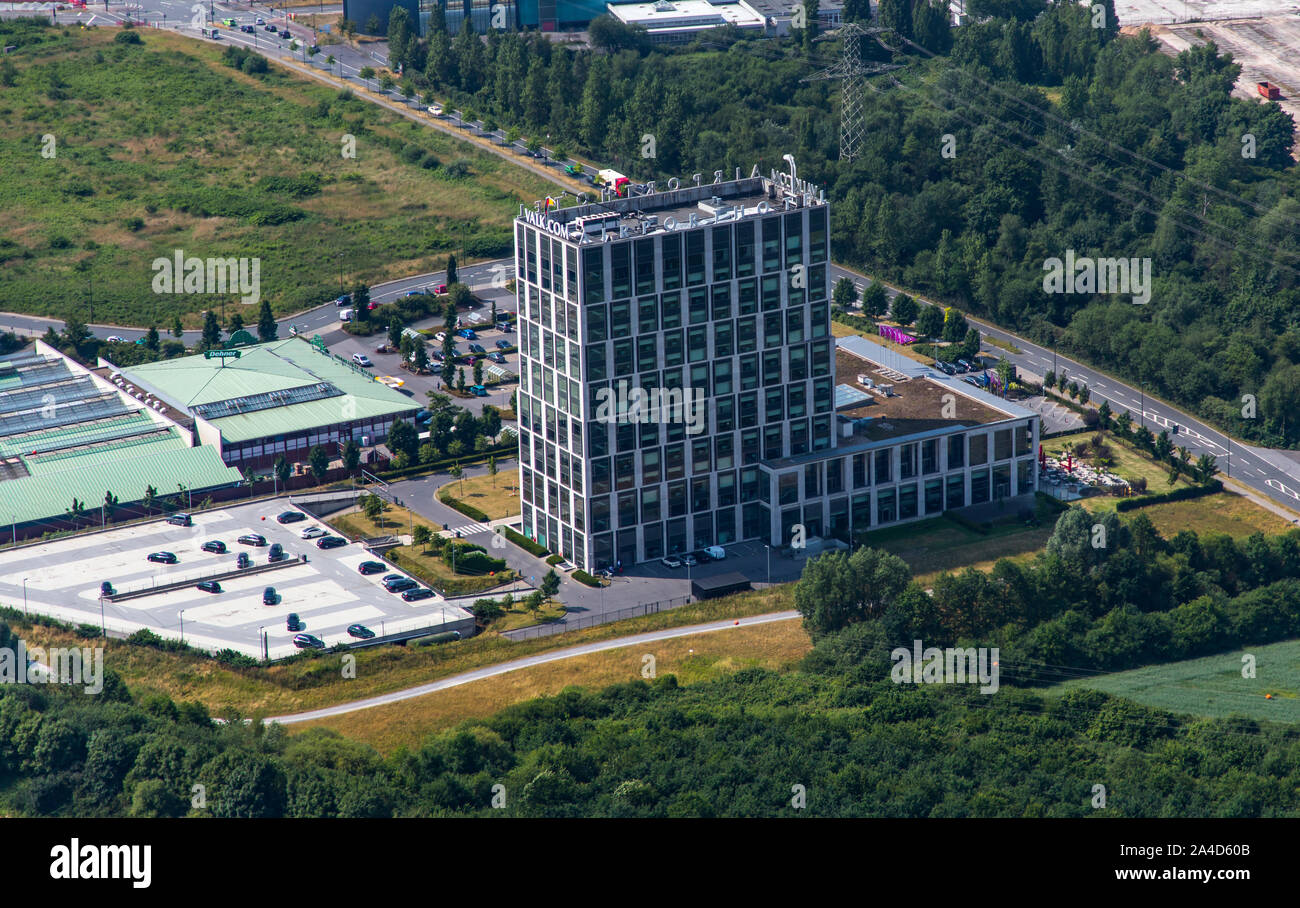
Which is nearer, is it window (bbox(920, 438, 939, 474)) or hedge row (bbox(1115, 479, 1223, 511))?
window (bbox(920, 438, 939, 474))

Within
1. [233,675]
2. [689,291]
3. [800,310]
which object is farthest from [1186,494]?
[233,675]

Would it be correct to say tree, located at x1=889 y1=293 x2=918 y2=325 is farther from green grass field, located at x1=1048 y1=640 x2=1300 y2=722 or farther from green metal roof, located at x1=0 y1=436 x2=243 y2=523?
green metal roof, located at x1=0 y1=436 x2=243 y2=523

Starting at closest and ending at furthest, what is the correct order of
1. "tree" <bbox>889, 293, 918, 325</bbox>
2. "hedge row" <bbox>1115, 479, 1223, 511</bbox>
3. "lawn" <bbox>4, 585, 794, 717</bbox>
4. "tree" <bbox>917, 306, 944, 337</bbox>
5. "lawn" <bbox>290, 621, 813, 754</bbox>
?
1. "lawn" <bbox>290, 621, 813, 754</bbox>
2. "lawn" <bbox>4, 585, 794, 717</bbox>
3. "hedge row" <bbox>1115, 479, 1223, 511</bbox>
4. "tree" <bbox>917, 306, 944, 337</bbox>
5. "tree" <bbox>889, 293, 918, 325</bbox>

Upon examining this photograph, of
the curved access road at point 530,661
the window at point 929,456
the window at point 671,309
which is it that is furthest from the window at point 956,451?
the window at point 671,309

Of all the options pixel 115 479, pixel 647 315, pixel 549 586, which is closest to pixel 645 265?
pixel 647 315

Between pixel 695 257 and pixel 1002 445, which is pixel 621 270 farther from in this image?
pixel 1002 445

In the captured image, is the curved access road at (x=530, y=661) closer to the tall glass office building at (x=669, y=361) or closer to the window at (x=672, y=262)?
the tall glass office building at (x=669, y=361)

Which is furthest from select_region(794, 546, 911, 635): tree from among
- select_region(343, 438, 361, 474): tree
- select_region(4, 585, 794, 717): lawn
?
select_region(343, 438, 361, 474): tree
